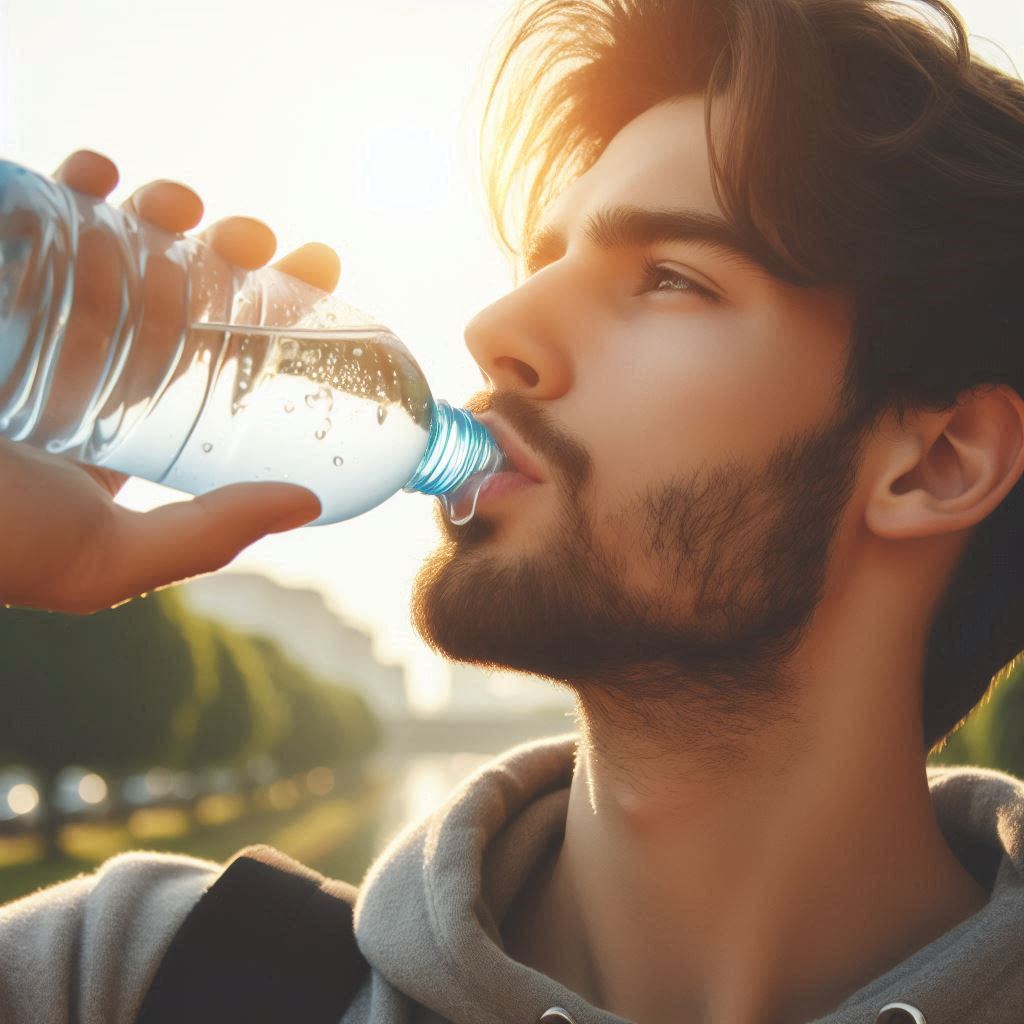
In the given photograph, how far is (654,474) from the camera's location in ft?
9.12

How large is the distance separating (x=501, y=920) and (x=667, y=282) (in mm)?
1542

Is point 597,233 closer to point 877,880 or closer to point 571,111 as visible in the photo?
point 571,111

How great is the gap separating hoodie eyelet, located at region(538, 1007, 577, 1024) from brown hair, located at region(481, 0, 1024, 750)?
4.64ft

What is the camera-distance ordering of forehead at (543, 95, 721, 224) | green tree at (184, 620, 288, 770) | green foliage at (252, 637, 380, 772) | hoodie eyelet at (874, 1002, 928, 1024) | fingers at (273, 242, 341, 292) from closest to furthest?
1. hoodie eyelet at (874, 1002, 928, 1024)
2. forehead at (543, 95, 721, 224)
3. fingers at (273, 242, 341, 292)
4. green tree at (184, 620, 288, 770)
5. green foliage at (252, 637, 380, 772)

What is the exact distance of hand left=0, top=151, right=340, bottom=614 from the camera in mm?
2145

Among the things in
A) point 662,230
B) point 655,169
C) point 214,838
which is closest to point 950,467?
point 662,230

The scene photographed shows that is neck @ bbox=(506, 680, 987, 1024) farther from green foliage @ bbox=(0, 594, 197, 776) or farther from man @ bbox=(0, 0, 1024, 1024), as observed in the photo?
green foliage @ bbox=(0, 594, 197, 776)

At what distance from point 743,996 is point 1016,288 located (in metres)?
1.83

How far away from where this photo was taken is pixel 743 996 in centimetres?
269

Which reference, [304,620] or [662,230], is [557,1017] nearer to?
[662,230]

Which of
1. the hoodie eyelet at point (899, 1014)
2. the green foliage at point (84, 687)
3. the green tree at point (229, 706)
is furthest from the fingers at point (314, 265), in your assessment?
the green tree at point (229, 706)

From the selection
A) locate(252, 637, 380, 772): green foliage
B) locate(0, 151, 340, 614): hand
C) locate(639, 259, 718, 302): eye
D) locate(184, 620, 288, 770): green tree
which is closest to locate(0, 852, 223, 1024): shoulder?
locate(0, 151, 340, 614): hand

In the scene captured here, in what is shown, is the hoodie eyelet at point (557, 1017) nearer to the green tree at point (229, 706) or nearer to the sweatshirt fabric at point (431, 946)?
the sweatshirt fabric at point (431, 946)

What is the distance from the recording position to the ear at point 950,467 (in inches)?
116
